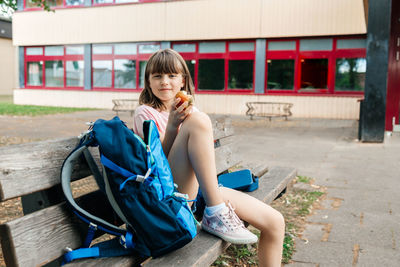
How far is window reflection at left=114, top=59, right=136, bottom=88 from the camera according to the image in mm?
19906

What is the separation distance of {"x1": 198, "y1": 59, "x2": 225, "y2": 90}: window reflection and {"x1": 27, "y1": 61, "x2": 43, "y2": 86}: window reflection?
926cm

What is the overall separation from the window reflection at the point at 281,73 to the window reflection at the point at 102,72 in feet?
26.3

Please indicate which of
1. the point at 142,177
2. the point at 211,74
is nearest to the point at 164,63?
the point at 142,177

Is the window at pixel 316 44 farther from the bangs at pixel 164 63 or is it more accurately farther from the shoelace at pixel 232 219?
the shoelace at pixel 232 219

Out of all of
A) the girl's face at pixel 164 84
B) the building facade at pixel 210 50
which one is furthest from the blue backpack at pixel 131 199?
the building facade at pixel 210 50

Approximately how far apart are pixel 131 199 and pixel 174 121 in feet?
2.09

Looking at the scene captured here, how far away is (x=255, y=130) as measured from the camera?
1170 cm

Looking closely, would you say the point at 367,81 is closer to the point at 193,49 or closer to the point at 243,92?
the point at 243,92

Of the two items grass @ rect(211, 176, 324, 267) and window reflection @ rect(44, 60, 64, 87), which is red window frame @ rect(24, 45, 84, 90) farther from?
grass @ rect(211, 176, 324, 267)

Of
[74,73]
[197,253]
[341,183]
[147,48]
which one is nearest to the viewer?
[197,253]

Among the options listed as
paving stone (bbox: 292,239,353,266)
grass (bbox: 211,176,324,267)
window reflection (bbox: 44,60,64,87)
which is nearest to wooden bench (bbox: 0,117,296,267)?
grass (bbox: 211,176,324,267)

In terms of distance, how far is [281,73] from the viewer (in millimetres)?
17188

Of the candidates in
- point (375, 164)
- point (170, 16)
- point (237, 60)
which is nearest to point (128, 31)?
point (170, 16)

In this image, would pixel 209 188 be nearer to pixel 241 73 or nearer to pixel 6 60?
pixel 241 73
